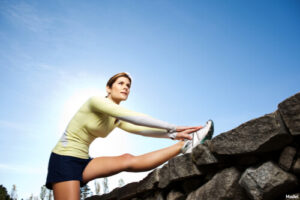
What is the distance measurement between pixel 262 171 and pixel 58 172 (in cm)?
219

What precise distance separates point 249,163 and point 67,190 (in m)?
1.97

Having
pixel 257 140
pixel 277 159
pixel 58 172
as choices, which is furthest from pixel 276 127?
pixel 58 172

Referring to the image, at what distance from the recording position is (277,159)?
2.12 metres

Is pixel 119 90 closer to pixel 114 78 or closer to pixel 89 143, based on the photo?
pixel 114 78

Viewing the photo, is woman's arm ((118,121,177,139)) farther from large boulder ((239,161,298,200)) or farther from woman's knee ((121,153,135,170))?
large boulder ((239,161,298,200))

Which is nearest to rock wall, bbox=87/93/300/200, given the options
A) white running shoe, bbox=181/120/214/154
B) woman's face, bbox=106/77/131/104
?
white running shoe, bbox=181/120/214/154

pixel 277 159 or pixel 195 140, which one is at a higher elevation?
pixel 195 140

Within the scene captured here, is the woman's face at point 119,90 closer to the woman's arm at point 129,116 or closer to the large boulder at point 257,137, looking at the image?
the woman's arm at point 129,116

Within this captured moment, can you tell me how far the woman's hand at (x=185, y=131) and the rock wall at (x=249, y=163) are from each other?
27cm

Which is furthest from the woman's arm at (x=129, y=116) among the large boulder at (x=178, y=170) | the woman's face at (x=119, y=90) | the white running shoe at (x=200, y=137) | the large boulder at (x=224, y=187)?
the large boulder at (x=224, y=187)

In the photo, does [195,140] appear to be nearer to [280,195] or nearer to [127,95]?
[280,195]

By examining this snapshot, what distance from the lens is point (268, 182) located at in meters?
1.99

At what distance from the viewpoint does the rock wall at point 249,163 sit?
196cm

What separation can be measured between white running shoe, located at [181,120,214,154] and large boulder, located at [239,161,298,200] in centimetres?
79
